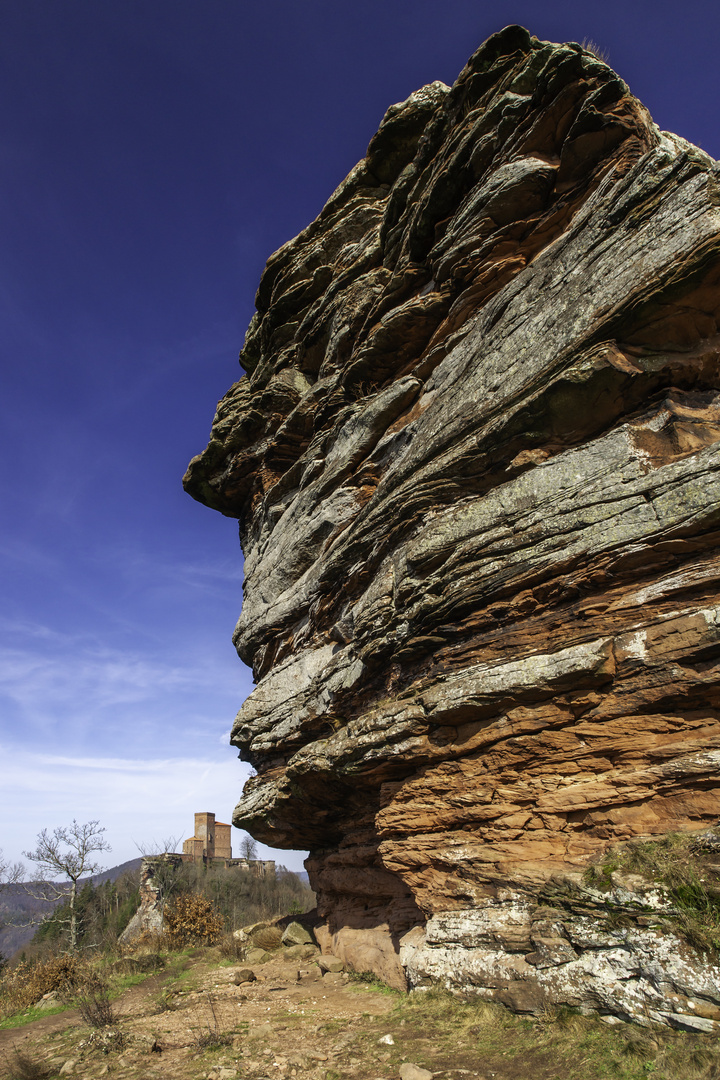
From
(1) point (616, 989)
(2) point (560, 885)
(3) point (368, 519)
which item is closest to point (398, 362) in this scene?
(3) point (368, 519)

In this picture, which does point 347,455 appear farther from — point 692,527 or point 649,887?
point 649,887

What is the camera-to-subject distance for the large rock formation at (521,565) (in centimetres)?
800

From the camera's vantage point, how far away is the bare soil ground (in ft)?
20.9

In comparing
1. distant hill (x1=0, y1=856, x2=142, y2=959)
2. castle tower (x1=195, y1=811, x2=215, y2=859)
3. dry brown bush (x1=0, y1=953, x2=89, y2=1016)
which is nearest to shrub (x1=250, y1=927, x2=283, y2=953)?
dry brown bush (x1=0, y1=953, x2=89, y2=1016)

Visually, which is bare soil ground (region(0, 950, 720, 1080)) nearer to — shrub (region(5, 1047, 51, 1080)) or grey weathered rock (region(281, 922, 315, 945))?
shrub (region(5, 1047, 51, 1080))

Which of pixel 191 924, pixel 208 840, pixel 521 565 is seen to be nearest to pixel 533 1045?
pixel 521 565

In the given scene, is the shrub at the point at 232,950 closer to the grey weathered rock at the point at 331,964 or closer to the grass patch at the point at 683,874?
the grey weathered rock at the point at 331,964

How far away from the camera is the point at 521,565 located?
385 inches

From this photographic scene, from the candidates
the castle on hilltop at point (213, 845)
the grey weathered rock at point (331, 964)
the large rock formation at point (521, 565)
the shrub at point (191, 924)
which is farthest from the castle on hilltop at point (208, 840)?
the large rock formation at point (521, 565)

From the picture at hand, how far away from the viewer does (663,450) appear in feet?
30.0

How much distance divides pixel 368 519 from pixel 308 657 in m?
5.35

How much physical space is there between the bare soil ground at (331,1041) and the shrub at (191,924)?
8.82 metres

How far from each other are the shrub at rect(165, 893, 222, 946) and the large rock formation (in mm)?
9020

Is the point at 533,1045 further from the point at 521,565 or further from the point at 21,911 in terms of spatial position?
the point at 21,911
